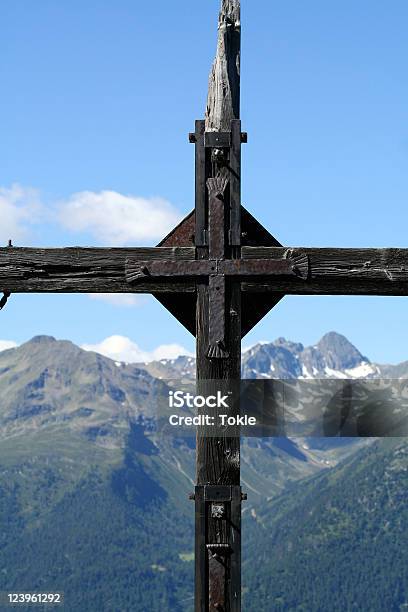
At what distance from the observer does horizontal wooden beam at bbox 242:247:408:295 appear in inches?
313

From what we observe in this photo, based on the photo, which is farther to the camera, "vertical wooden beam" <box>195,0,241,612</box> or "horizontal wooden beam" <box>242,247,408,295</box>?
"horizontal wooden beam" <box>242,247,408,295</box>

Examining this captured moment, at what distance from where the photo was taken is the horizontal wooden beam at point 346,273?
7.95 metres

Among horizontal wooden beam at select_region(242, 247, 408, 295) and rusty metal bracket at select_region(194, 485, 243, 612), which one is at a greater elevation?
horizontal wooden beam at select_region(242, 247, 408, 295)

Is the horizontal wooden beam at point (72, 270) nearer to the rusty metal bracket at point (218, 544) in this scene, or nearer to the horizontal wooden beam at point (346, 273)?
the horizontal wooden beam at point (346, 273)

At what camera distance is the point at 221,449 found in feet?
25.3

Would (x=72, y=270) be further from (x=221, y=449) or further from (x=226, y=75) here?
(x=226, y=75)

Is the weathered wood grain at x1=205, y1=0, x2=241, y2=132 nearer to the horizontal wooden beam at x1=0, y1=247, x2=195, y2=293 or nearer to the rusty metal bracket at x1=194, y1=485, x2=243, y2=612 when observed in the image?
the horizontal wooden beam at x1=0, y1=247, x2=195, y2=293

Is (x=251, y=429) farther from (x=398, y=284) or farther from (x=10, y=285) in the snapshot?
(x=10, y=285)

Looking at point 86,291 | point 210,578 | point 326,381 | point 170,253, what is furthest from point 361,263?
point 210,578

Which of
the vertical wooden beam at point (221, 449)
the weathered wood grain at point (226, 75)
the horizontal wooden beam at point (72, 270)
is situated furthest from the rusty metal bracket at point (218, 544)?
the weathered wood grain at point (226, 75)

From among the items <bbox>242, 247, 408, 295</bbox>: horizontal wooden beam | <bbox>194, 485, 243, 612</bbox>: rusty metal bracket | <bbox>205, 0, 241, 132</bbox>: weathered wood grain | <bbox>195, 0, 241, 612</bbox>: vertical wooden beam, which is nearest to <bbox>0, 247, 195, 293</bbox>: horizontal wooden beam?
<bbox>195, 0, 241, 612</bbox>: vertical wooden beam

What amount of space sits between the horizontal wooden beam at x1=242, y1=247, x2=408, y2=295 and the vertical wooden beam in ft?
1.27

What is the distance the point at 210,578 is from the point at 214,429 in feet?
3.62

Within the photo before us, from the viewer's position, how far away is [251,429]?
306 inches
